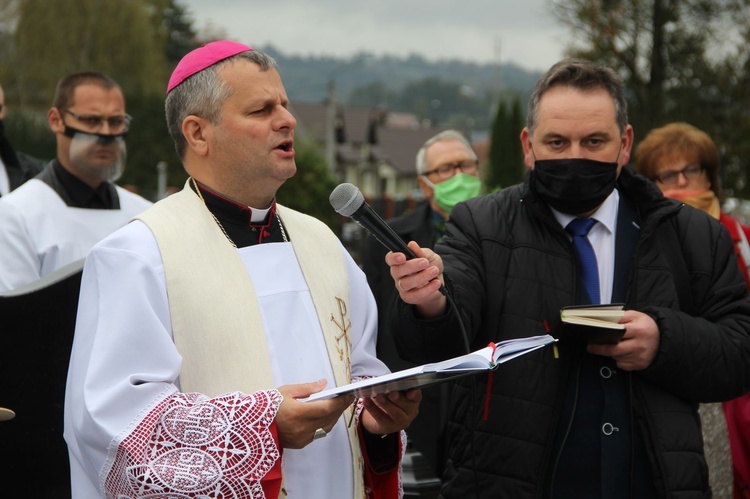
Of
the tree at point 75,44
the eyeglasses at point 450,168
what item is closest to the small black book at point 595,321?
the eyeglasses at point 450,168

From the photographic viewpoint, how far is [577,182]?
3.04m

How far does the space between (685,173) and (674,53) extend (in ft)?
43.7

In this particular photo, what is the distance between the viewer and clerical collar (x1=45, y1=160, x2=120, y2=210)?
501 cm

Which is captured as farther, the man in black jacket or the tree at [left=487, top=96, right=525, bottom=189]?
the tree at [left=487, top=96, right=525, bottom=189]

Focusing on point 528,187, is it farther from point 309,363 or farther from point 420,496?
point 420,496

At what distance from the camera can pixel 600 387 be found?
2988mm

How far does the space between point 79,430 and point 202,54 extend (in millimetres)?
1125

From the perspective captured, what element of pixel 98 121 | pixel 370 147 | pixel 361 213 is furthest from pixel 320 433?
pixel 370 147

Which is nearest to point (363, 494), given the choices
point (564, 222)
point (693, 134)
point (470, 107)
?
point (564, 222)

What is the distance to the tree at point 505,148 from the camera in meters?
35.5

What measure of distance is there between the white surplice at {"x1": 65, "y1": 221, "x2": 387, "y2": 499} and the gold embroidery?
69 mm

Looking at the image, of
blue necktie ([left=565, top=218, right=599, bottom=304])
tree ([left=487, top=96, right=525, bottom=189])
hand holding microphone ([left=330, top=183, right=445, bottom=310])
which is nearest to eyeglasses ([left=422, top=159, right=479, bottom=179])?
blue necktie ([left=565, top=218, right=599, bottom=304])

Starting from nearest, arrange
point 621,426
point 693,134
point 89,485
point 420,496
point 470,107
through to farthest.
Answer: point 89,485 → point 621,426 → point 420,496 → point 693,134 → point 470,107

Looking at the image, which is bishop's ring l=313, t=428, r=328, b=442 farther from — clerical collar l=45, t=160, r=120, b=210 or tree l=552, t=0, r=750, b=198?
tree l=552, t=0, r=750, b=198
